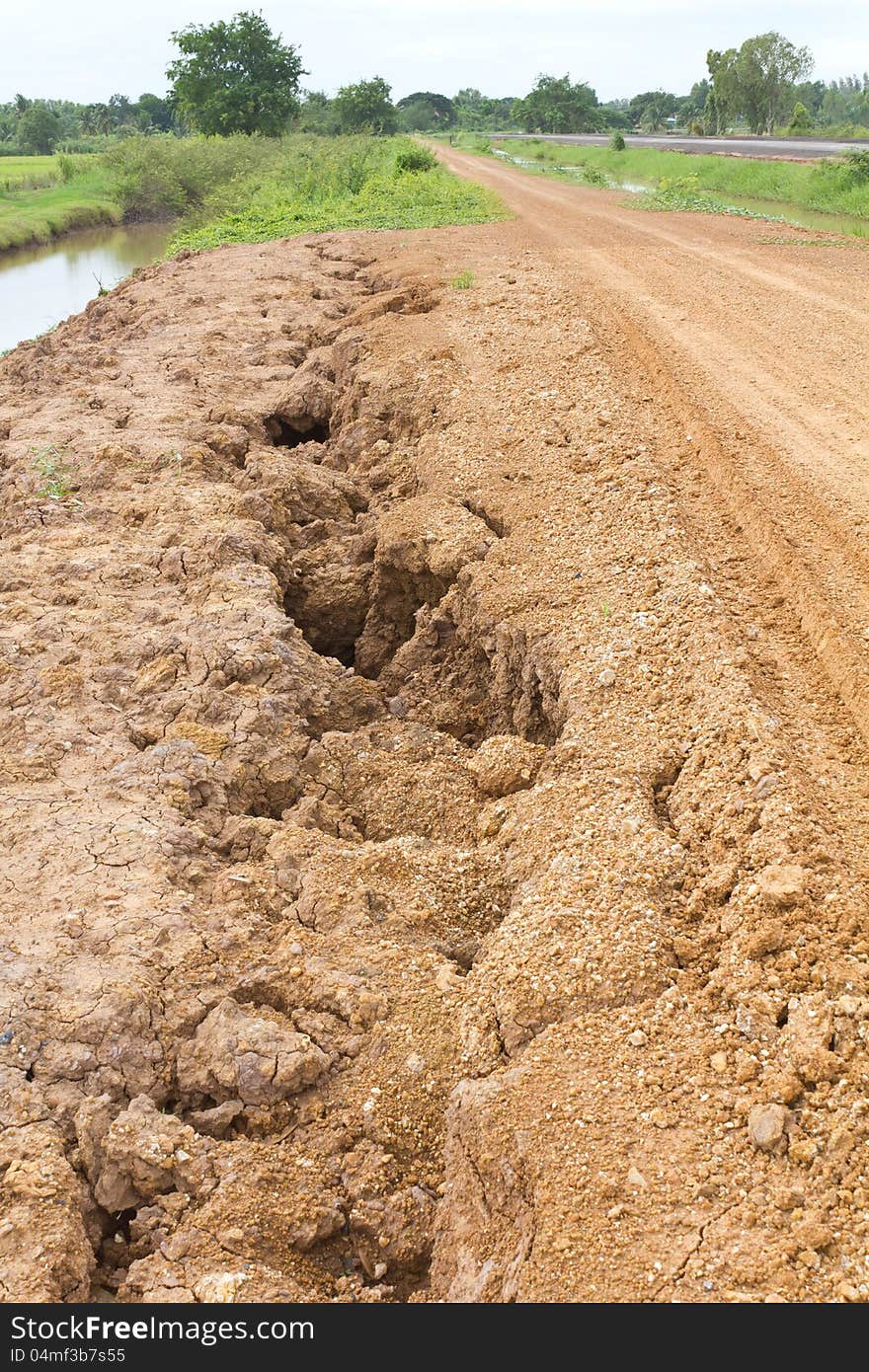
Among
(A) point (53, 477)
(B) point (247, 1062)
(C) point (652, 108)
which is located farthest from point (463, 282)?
(C) point (652, 108)

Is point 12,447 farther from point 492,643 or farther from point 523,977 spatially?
point 523,977

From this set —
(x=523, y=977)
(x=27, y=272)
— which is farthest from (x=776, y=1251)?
(x=27, y=272)

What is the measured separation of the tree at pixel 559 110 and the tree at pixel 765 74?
20269 mm

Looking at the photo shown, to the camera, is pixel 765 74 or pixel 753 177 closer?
pixel 753 177

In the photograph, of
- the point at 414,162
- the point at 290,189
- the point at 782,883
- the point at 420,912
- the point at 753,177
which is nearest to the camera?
the point at 782,883

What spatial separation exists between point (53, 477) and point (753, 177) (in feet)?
67.4

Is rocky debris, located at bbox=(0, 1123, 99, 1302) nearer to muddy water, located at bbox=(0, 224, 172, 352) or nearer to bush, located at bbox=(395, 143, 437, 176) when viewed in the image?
muddy water, located at bbox=(0, 224, 172, 352)

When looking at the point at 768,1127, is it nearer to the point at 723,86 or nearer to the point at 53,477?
the point at 53,477

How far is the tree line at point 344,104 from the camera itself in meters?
41.1

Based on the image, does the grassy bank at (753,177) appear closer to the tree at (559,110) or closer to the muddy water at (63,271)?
the muddy water at (63,271)

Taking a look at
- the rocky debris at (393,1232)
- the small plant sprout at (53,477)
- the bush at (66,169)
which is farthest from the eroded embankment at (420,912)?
the bush at (66,169)

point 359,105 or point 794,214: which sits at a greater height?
point 359,105

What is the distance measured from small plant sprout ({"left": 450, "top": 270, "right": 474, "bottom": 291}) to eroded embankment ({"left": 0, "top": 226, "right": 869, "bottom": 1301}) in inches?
187

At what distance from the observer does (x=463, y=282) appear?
1062cm
